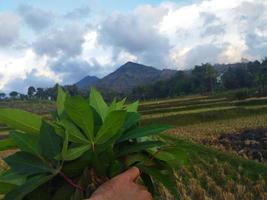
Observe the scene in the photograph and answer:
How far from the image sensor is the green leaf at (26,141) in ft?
5.46

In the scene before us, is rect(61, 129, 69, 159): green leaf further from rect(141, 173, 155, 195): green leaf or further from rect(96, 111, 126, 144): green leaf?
rect(141, 173, 155, 195): green leaf

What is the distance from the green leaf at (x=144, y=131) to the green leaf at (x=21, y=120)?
0.87ft

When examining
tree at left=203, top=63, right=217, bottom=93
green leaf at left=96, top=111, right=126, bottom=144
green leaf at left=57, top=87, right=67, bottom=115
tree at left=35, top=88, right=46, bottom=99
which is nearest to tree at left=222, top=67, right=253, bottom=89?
tree at left=203, top=63, right=217, bottom=93

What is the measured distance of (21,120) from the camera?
5.51 ft

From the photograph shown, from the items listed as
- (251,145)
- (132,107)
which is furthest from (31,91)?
(132,107)

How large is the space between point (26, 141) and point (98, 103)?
290 mm

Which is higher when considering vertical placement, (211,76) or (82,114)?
(211,76)

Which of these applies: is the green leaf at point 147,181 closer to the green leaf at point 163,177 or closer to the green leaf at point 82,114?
the green leaf at point 163,177

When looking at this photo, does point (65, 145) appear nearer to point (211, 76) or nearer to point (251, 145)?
point (251, 145)

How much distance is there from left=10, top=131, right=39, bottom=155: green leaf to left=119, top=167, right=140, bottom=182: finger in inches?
10.8

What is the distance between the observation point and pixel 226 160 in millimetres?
16781

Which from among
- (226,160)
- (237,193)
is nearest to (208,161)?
(226,160)

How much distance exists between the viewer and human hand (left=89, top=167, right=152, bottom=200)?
4.99 ft

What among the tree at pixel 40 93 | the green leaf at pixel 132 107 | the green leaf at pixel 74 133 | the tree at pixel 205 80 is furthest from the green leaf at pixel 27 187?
the tree at pixel 40 93
